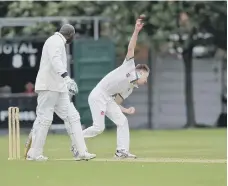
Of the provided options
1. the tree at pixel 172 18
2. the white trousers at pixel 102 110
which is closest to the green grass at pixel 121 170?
the white trousers at pixel 102 110

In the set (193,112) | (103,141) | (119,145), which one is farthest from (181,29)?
(119,145)

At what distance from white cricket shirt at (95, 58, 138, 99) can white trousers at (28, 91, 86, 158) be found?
0.89m

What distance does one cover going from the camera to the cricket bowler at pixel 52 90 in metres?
12.7

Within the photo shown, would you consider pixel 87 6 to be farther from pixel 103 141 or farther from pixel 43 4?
pixel 103 141

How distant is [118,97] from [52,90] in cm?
157

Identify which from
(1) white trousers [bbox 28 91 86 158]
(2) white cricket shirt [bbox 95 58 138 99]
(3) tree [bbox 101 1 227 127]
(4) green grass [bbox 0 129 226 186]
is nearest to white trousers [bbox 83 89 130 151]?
(2) white cricket shirt [bbox 95 58 138 99]

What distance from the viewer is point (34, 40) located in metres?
22.8

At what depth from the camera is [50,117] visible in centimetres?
1289

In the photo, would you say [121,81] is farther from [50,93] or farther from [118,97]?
[50,93]

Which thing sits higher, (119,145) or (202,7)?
(202,7)

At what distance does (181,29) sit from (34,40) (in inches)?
161

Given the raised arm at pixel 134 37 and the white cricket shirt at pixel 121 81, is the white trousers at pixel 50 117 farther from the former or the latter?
the raised arm at pixel 134 37

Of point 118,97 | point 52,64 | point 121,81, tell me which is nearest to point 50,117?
point 52,64

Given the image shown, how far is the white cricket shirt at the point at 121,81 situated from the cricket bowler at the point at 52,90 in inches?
39.3
